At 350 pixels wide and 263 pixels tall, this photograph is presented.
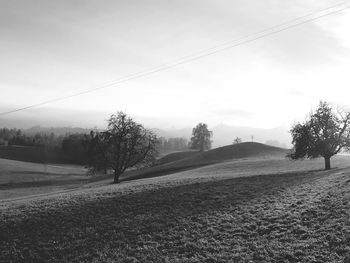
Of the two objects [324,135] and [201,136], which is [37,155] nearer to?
[201,136]

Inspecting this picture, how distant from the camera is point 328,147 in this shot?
4459 cm

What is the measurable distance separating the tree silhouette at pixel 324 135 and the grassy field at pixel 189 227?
21.3 m

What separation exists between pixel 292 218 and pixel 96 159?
50.0 metres

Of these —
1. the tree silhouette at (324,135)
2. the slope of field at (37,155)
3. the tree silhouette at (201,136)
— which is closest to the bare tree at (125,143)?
the tree silhouette at (324,135)

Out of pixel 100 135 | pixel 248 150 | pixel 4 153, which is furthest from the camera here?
pixel 4 153

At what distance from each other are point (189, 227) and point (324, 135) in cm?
3430

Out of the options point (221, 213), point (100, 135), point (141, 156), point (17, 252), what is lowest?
point (17, 252)

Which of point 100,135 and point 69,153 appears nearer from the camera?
point 100,135

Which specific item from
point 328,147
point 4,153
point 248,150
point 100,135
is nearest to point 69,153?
point 4,153

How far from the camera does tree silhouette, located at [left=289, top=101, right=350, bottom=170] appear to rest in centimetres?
4453

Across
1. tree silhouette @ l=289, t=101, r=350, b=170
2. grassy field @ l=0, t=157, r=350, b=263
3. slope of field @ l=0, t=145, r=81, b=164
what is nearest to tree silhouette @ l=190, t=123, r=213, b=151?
slope of field @ l=0, t=145, r=81, b=164

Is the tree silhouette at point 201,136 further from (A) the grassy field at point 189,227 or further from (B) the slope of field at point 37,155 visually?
(A) the grassy field at point 189,227

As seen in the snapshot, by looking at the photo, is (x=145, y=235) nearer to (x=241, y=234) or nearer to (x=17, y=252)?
(x=241, y=234)

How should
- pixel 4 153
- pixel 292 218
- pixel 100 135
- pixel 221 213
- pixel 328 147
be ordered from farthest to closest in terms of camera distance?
1. pixel 4 153
2. pixel 100 135
3. pixel 328 147
4. pixel 221 213
5. pixel 292 218
